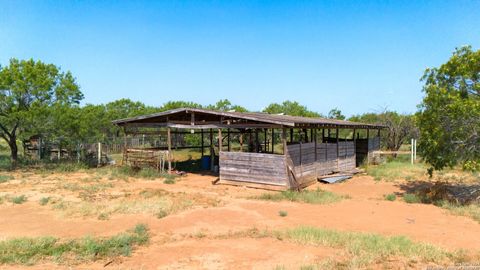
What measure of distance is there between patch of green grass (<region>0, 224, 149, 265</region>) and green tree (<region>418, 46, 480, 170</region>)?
10388 mm

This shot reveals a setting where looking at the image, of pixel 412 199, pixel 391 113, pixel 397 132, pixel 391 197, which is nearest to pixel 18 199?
pixel 391 197

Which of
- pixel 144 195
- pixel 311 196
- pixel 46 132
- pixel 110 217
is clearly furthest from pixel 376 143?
pixel 46 132

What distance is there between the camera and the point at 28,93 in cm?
1809

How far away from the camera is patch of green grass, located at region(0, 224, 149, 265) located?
6.26 m

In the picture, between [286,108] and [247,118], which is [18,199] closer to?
[247,118]

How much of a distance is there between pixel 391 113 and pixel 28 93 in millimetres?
30912

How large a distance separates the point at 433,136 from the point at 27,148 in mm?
25677

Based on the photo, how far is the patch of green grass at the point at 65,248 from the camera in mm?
6258

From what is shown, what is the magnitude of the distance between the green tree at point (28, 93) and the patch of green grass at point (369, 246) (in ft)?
53.5

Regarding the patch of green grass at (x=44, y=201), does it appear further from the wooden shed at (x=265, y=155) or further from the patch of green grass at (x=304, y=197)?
the patch of green grass at (x=304, y=197)

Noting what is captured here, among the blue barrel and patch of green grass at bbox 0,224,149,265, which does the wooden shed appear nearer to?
the blue barrel

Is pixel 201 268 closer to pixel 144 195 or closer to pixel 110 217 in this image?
pixel 110 217

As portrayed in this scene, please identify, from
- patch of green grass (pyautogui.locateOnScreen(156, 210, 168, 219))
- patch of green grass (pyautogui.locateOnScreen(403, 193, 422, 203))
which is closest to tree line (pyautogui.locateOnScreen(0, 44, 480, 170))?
patch of green grass (pyautogui.locateOnScreen(403, 193, 422, 203))

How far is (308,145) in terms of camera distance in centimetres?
1576
